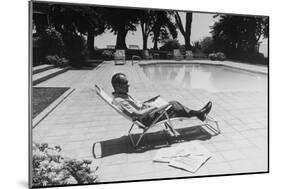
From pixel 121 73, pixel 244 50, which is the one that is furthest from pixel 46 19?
pixel 244 50

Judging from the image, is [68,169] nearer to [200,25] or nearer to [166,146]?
[166,146]

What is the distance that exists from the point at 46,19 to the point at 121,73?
1139 millimetres

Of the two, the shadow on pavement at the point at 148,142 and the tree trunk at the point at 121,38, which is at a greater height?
the tree trunk at the point at 121,38

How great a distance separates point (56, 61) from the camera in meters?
4.17

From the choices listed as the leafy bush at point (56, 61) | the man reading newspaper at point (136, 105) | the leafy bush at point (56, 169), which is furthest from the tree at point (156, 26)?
the leafy bush at point (56, 169)

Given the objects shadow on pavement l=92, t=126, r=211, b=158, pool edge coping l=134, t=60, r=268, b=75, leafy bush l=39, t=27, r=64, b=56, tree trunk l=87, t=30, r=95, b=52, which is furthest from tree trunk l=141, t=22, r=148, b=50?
shadow on pavement l=92, t=126, r=211, b=158

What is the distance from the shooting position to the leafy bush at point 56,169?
13.3ft

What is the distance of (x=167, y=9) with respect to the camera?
4.46 meters

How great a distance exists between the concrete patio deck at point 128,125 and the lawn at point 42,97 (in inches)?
2.6

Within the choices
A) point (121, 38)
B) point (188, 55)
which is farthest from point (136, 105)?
point (188, 55)

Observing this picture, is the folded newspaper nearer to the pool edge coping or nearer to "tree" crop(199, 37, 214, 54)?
the pool edge coping

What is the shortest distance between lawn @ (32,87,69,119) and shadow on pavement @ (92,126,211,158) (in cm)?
78

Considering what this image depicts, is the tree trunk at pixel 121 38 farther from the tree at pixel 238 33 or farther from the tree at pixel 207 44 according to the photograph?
the tree at pixel 238 33

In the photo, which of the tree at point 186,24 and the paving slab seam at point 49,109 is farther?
the tree at point 186,24
